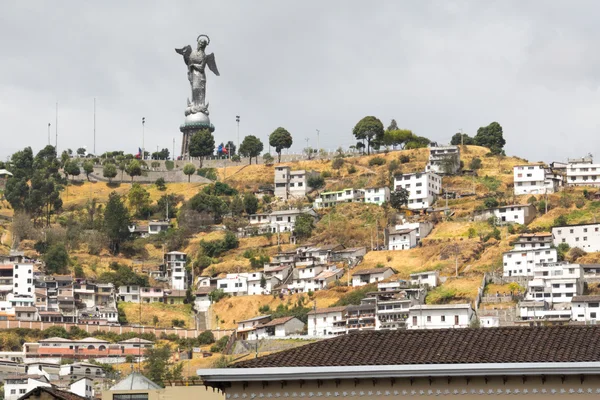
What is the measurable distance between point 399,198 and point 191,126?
37859mm

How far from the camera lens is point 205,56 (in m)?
169

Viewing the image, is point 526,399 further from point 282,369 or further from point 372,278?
point 372,278

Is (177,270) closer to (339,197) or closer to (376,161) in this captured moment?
(339,197)

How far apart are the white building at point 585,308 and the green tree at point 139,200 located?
197 feet

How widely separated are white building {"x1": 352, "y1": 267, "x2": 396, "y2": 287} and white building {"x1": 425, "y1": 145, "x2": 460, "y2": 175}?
92.5 ft

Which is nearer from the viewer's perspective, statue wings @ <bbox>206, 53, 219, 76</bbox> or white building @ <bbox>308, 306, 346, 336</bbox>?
white building @ <bbox>308, 306, 346, 336</bbox>

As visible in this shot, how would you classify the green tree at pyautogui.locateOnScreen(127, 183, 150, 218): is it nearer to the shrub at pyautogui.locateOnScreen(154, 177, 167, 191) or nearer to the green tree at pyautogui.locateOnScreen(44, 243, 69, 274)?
the shrub at pyautogui.locateOnScreen(154, 177, 167, 191)

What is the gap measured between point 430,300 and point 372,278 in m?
10.0

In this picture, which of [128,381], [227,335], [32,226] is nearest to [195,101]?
[32,226]

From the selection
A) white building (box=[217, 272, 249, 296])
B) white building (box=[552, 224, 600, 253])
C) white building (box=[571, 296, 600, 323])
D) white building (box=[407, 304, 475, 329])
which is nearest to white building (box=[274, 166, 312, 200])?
white building (box=[217, 272, 249, 296])

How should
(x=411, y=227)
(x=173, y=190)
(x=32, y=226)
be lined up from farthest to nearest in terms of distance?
(x=173, y=190) < (x=32, y=226) < (x=411, y=227)

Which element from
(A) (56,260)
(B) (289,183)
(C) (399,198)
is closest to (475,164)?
(C) (399,198)

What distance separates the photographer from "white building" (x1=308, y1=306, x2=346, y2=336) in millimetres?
111250

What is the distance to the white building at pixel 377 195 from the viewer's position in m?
145
